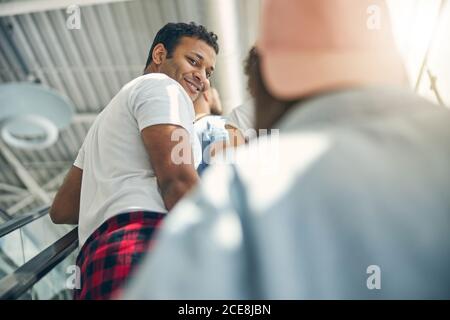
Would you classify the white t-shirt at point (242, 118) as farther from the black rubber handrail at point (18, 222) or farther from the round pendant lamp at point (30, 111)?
the round pendant lamp at point (30, 111)

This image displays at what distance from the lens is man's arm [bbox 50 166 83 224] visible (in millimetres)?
1167

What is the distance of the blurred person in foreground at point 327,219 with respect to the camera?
355 millimetres

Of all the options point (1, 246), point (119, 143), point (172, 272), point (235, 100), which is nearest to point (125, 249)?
point (119, 143)

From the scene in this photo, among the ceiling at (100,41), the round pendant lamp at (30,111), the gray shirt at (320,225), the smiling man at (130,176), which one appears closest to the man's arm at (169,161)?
the smiling man at (130,176)

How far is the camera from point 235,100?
126 inches

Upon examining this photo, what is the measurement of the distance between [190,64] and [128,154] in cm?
52

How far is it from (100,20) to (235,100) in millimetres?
1448

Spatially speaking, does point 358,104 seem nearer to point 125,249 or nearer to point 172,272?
point 172,272

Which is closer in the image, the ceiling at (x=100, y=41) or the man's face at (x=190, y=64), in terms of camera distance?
the man's face at (x=190, y=64)

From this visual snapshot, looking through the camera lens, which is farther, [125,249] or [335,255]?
[125,249]

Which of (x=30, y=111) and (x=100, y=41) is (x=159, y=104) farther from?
(x=100, y=41)

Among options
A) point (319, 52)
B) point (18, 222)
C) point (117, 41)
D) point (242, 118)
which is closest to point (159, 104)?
point (319, 52)

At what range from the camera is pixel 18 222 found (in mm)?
1348
